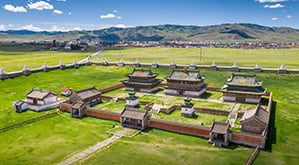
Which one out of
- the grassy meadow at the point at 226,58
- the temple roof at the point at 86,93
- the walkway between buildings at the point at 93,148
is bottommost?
the walkway between buildings at the point at 93,148

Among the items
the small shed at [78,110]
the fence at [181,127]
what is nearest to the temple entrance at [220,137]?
the fence at [181,127]

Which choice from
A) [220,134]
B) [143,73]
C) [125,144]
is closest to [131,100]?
[143,73]

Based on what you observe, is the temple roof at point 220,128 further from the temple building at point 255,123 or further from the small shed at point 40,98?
the small shed at point 40,98

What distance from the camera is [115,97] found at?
55.1 meters

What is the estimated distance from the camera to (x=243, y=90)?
169 feet

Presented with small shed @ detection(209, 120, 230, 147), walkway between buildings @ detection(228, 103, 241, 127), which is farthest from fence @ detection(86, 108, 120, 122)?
walkway between buildings @ detection(228, 103, 241, 127)

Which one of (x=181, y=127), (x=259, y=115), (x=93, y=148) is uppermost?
(x=259, y=115)

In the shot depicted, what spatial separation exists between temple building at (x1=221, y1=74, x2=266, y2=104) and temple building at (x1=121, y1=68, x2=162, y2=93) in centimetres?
1573

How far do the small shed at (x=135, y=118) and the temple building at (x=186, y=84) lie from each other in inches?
730

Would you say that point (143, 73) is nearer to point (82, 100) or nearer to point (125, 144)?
point (82, 100)

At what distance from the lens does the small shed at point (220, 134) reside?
3359 cm

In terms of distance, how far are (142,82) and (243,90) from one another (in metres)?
20.9

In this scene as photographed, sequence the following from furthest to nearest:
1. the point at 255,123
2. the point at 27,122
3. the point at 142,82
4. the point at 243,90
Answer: the point at 142,82
the point at 243,90
the point at 27,122
the point at 255,123

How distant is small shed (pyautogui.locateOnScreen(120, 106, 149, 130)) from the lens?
38.8 meters
